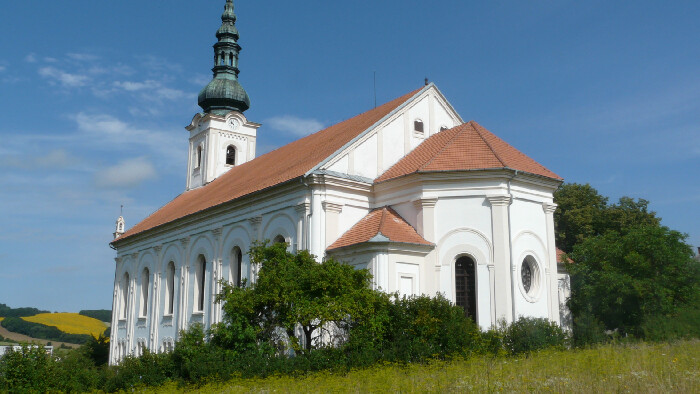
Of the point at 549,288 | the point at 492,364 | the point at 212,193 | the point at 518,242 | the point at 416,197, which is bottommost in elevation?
the point at 492,364

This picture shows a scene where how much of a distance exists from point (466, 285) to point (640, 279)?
6.69 metres

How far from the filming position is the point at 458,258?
73.1 feet

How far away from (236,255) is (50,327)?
49410 millimetres

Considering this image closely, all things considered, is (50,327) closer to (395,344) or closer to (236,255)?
(236,255)

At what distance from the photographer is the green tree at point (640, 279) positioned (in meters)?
22.8

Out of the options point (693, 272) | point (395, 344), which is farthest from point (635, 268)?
point (395, 344)

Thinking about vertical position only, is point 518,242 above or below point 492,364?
above

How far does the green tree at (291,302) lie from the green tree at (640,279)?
34.1 ft

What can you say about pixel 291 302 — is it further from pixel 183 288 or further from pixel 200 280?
pixel 183 288

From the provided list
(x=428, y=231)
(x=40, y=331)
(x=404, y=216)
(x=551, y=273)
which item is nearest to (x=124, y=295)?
(x=404, y=216)

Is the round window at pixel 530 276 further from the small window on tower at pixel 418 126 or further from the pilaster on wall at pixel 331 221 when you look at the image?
the small window on tower at pixel 418 126

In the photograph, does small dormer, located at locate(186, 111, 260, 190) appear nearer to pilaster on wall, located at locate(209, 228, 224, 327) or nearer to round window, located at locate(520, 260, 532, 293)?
pilaster on wall, located at locate(209, 228, 224, 327)

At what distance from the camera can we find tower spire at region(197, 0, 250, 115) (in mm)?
40500

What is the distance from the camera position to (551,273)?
23.0 meters
